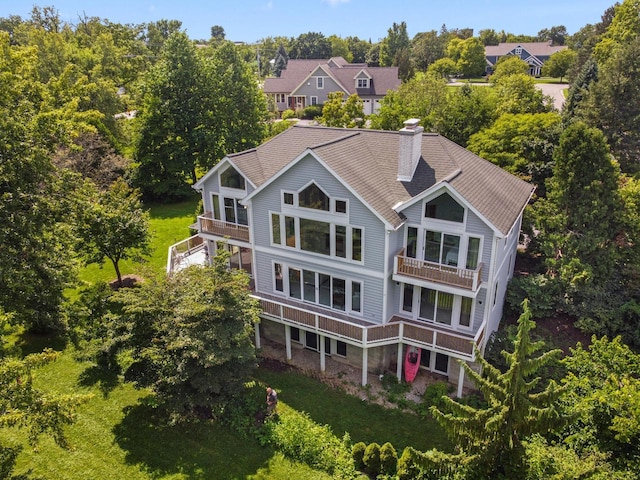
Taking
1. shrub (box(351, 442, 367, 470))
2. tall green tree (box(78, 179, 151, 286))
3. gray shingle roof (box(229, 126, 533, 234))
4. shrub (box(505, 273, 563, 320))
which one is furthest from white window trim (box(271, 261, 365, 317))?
tall green tree (box(78, 179, 151, 286))

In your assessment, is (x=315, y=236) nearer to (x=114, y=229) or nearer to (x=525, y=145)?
(x=114, y=229)

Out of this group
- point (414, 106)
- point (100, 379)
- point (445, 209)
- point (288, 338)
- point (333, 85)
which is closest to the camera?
point (445, 209)

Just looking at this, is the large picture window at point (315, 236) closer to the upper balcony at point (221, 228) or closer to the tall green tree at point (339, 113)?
the upper balcony at point (221, 228)

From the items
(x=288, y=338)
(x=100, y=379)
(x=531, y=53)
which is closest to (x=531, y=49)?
(x=531, y=53)

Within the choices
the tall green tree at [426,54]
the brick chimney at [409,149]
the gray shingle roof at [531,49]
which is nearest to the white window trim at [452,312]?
the brick chimney at [409,149]

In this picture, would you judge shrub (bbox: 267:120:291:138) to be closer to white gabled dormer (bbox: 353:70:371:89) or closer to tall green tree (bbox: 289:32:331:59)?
white gabled dormer (bbox: 353:70:371:89)

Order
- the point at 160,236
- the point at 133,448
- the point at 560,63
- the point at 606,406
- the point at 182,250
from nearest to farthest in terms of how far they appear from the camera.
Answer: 1. the point at 606,406
2. the point at 133,448
3. the point at 182,250
4. the point at 160,236
5. the point at 560,63
